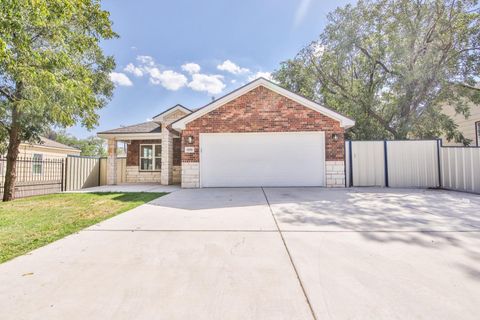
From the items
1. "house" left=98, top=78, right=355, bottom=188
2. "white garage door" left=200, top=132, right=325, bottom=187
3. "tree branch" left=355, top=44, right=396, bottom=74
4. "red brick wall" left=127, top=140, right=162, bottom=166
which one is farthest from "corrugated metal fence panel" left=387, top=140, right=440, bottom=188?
"red brick wall" left=127, top=140, right=162, bottom=166

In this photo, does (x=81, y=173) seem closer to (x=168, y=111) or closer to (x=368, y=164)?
(x=168, y=111)

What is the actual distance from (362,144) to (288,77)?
10.4m

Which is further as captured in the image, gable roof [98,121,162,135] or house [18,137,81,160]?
house [18,137,81,160]

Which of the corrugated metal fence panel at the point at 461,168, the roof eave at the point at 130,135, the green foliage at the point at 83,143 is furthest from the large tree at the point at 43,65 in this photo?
the green foliage at the point at 83,143

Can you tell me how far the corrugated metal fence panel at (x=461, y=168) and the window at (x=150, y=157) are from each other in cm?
1384

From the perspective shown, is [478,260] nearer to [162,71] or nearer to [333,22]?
[333,22]

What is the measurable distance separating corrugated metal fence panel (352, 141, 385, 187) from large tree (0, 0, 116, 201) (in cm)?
1052

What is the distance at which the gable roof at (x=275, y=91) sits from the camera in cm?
992

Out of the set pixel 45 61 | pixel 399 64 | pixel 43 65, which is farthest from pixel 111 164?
pixel 399 64

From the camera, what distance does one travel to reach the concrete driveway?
1.90 meters

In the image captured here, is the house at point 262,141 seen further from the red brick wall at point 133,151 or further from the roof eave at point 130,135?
the red brick wall at point 133,151

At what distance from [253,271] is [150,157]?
12392 millimetres

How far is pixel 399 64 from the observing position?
12.7 metres

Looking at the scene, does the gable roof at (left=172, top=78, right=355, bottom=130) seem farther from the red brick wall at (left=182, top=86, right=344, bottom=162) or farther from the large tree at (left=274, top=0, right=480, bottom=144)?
the large tree at (left=274, top=0, right=480, bottom=144)
